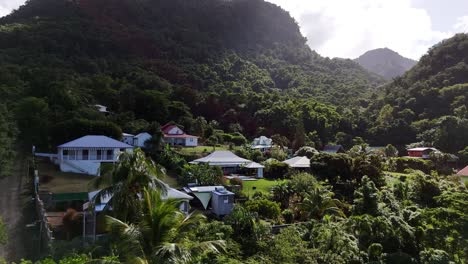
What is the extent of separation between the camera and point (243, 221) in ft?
55.4

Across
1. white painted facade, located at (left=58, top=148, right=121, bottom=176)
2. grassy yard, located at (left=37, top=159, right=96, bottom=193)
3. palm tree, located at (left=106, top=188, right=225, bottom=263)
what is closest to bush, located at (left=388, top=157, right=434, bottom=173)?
white painted facade, located at (left=58, top=148, right=121, bottom=176)

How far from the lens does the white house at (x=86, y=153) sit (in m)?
31.3

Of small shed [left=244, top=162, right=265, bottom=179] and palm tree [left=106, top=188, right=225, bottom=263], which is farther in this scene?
small shed [left=244, top=162, right=265, bottom=179]

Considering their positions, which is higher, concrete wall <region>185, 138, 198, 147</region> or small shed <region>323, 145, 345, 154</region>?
concrete wall <region>185, 138, 198, 147</region>

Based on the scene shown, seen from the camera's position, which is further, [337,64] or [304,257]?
[337,64]

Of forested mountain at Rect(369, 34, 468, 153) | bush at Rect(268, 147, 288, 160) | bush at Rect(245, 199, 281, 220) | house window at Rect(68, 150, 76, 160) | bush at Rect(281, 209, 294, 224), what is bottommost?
bush at Rect(281, 209, 294, 224)

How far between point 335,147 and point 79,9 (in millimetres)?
71461

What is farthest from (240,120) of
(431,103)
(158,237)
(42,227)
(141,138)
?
(158,237)

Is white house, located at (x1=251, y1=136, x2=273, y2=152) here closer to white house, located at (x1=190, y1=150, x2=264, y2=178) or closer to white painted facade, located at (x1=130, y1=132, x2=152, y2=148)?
white house, located at (x1=190, y1=150, x2=264, y2=178)

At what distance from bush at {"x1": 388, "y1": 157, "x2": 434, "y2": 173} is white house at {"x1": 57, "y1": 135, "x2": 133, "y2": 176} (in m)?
30.0

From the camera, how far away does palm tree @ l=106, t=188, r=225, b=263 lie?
27.7 feet

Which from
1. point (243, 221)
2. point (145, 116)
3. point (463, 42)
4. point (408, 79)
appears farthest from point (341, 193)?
point (463, 42)

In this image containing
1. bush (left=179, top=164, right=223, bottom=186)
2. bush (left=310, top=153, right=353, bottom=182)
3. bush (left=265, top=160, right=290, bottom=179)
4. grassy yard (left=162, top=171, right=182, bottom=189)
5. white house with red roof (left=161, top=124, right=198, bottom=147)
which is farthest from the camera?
white house with red roof (left=161, top=124, right=198, bottom=147)

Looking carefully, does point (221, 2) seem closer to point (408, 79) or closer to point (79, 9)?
point (79, 9)
